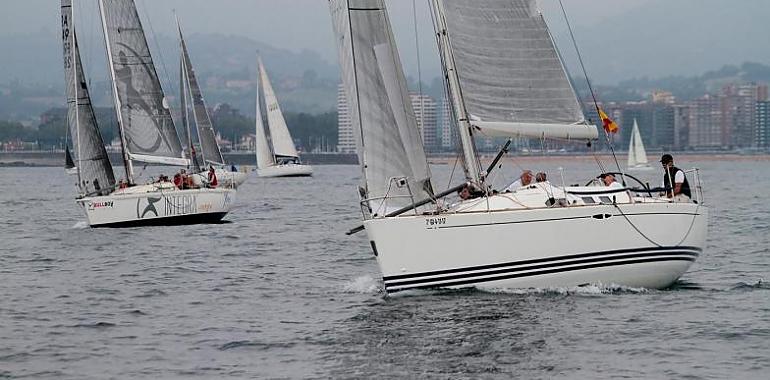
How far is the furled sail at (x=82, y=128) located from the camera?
127 ft

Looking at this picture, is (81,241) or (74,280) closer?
(74,280)

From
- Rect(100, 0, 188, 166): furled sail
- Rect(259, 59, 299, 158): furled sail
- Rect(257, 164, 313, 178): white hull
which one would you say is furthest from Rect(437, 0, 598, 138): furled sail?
Rect(257, 164, 313, 178): white hull

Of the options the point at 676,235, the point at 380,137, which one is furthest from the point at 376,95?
the point at 676,235

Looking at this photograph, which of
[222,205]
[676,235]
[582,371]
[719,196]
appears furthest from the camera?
[719,196]

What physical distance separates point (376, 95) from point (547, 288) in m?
3.64

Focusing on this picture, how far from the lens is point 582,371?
14828 mm

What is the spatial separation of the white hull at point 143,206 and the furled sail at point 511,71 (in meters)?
18.1

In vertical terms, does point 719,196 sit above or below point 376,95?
below

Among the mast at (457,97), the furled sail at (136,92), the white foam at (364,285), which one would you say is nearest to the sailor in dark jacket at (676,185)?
the mast at (457,97)

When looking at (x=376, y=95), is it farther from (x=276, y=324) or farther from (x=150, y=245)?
(x=150, y=245)

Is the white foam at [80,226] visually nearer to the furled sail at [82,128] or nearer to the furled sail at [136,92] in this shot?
the furled sail at [82,128]

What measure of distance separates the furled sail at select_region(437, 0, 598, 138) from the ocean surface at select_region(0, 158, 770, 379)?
2190mm

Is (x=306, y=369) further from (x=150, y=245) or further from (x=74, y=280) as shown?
(x=150, y=245)

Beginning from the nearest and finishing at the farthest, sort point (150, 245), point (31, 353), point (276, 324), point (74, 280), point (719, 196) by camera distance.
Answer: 1. point (31, 353)
2. point (276, 324)
3. point (74, 280)
4. point (150, 245)
5. point (719, 196)
